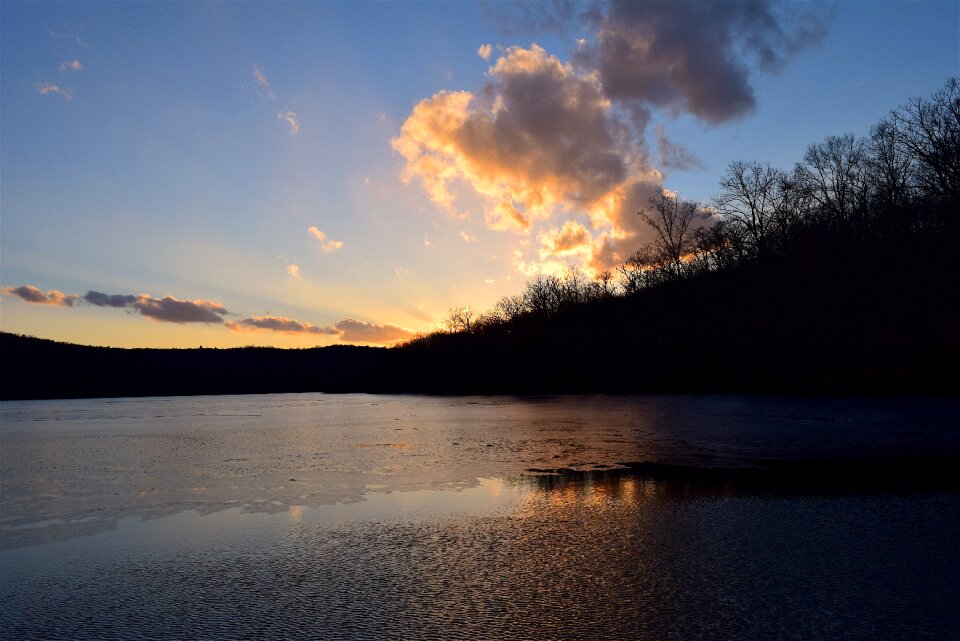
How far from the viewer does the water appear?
14.6 feet

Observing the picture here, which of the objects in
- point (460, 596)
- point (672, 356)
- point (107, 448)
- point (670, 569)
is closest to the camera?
point (460, 596)

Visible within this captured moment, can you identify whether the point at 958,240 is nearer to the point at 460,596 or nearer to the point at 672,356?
the point at 672,356

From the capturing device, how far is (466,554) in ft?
20.4

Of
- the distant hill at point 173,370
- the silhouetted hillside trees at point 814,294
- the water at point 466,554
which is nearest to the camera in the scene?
the water at point 466,554

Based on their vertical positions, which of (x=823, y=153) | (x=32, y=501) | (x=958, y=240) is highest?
(x=823, y=153)

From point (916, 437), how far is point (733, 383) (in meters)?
30.1

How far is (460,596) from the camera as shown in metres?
4.95

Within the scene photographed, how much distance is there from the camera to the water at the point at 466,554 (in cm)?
445

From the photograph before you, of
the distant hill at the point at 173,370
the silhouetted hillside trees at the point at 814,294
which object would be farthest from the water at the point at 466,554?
the distant hill at the point at 173,370

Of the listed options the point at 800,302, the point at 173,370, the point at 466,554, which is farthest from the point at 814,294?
the point at 173,370

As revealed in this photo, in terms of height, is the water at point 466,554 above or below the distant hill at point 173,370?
below

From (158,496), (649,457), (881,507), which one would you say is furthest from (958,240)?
(158,496)

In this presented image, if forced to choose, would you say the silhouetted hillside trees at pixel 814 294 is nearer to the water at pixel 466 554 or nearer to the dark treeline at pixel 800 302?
the dark treeline at pixel 800 302

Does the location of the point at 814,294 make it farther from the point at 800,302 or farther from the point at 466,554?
the point at 466,554
